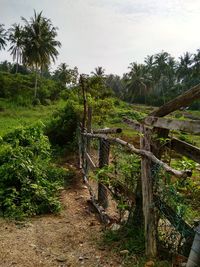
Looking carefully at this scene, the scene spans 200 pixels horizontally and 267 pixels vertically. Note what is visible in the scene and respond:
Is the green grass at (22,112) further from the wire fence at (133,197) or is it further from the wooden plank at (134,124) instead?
the wooden plank at (134,124)

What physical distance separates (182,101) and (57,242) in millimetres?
2615

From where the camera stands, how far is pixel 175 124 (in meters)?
3.01

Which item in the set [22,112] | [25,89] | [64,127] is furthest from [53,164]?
[25,89]

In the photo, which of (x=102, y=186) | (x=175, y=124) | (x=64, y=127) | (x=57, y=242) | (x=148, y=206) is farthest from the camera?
(x=64, y=127)

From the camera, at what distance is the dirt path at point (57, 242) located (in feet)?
12.5

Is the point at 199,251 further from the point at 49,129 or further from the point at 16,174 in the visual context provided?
the point at 49,129

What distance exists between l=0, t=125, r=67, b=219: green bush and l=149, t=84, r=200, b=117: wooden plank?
3.08 metres

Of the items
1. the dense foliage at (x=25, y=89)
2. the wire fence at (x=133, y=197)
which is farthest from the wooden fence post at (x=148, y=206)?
the dense foliage at (x=25, y=89)

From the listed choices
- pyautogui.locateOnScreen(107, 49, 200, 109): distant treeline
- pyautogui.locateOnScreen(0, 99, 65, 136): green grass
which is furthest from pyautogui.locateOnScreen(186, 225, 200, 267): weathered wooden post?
pyautogui.locateOnScreen(107, 49, 200, 109): distant treeline

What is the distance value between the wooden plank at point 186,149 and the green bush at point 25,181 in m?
3.02

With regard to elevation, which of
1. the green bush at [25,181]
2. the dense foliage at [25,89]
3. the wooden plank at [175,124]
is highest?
the dense foliage at [25,89]

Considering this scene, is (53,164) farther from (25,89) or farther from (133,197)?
(25,89)

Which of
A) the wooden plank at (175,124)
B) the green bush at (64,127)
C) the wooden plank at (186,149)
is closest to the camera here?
the wooden plank at (175,124)

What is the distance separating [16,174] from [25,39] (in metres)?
35.1
